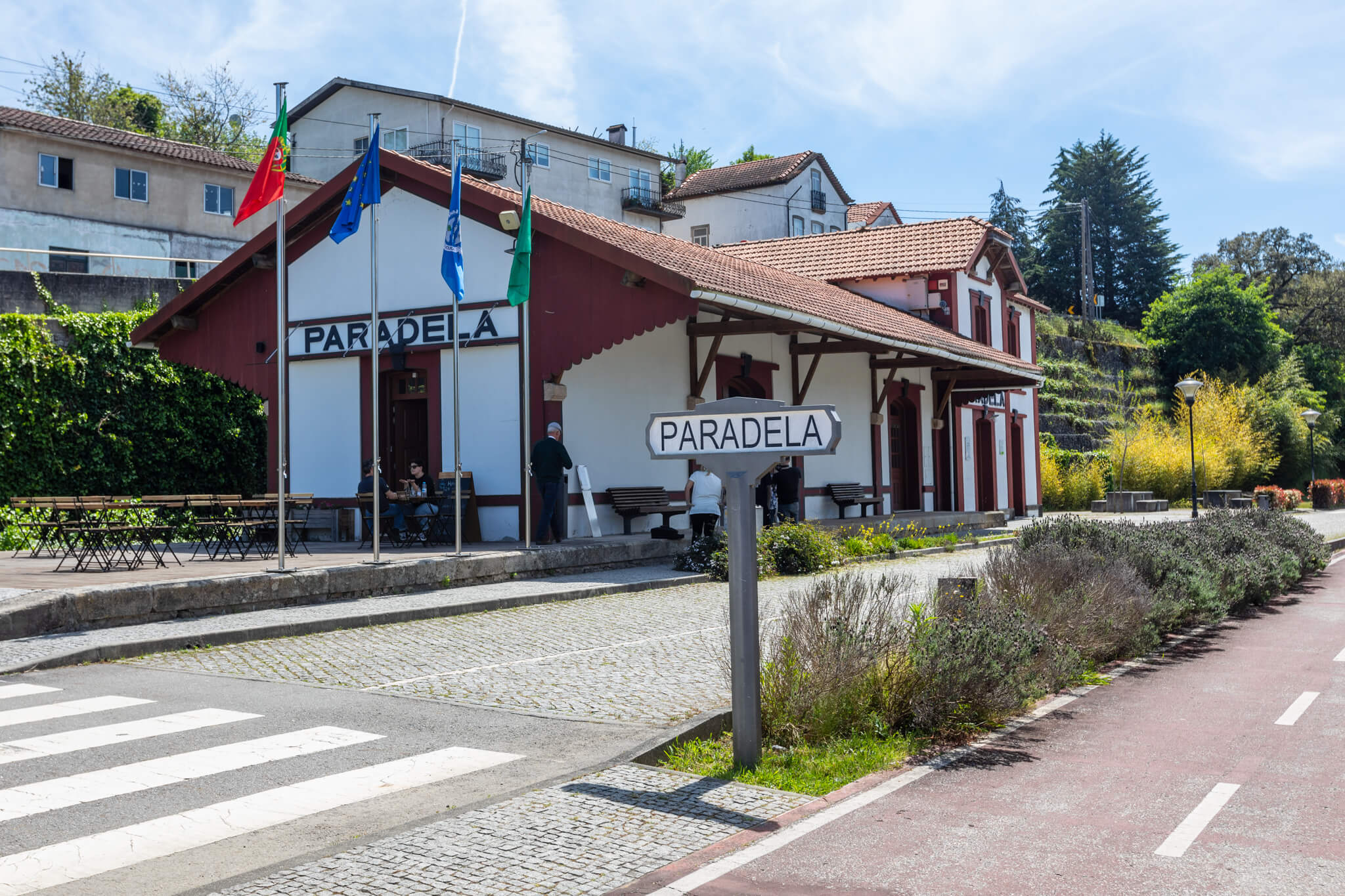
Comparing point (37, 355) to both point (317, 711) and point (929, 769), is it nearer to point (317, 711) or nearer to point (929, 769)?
point (317, 711)

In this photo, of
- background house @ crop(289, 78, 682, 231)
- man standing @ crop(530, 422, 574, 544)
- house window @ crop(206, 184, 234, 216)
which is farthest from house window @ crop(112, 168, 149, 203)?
man standing @ crop(530, 422, 574, 544)

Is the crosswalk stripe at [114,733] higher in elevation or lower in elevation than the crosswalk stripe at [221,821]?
higher

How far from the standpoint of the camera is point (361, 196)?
577 inches

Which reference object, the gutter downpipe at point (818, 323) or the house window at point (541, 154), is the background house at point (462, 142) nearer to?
the house window at point (541, 154)

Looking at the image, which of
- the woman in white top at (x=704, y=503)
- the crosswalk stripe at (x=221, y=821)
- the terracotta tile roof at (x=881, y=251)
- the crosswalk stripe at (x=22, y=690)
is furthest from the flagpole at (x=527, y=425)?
the terracotta tile roof at (x=881, y=251)

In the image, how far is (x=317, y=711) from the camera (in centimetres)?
745

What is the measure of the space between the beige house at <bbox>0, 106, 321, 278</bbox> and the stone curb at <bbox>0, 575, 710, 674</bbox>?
2204cm

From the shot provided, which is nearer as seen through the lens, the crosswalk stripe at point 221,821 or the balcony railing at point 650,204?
the crosswalk stripe at point 221,821

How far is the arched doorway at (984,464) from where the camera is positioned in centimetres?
3247

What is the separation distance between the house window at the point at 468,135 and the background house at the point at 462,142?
0.04 meters

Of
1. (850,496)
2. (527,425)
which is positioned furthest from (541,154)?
(527,425)

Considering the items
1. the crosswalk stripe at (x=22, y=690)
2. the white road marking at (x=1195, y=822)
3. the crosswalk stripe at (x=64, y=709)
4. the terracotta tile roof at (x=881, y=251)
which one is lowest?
the white road marking at (x=1195, y=822)

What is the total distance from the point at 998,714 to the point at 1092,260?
75.6 m

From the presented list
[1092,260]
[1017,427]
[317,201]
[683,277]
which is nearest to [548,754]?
[683,277]
